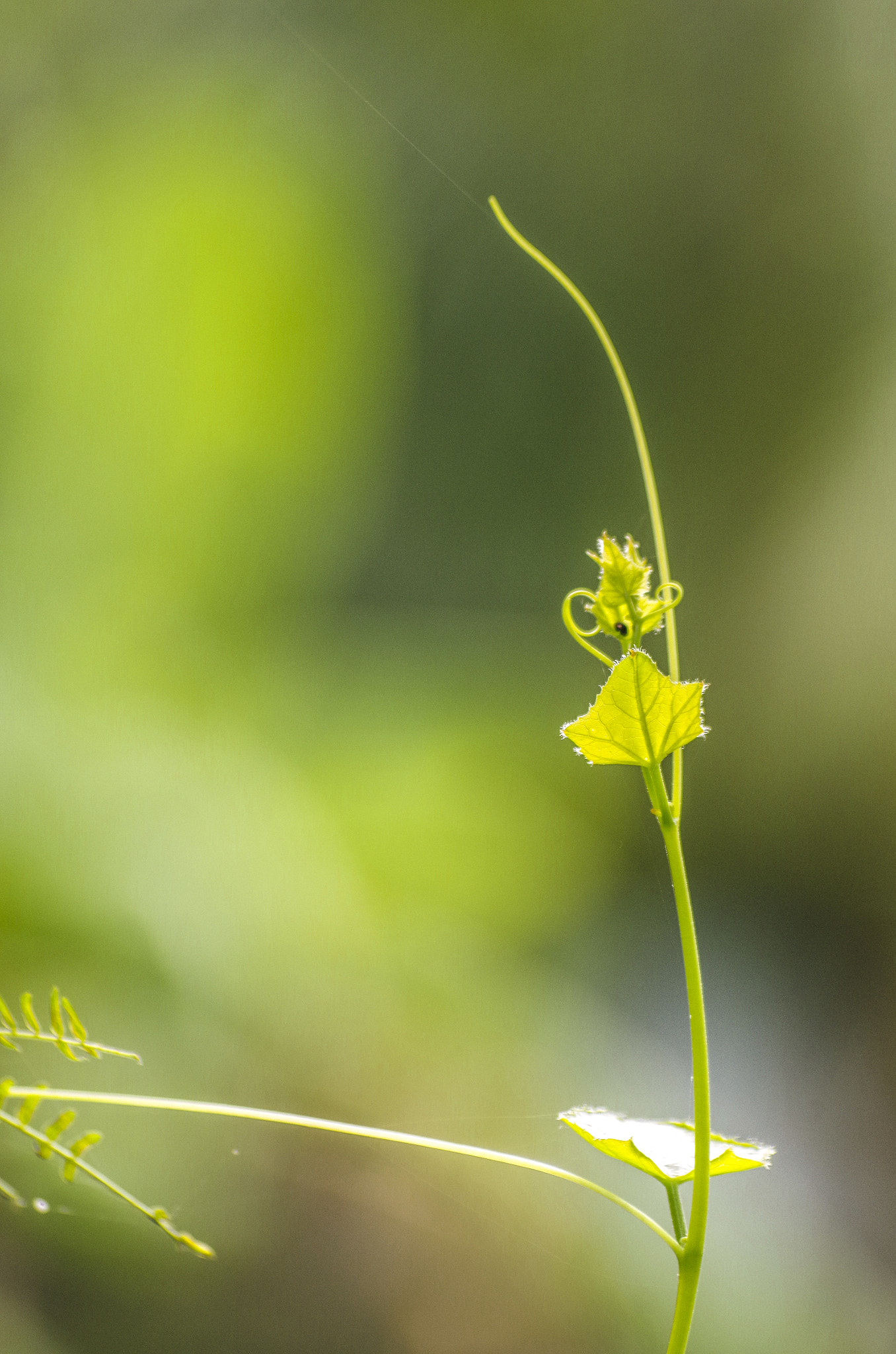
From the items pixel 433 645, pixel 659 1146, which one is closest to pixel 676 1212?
pixel 659 1146

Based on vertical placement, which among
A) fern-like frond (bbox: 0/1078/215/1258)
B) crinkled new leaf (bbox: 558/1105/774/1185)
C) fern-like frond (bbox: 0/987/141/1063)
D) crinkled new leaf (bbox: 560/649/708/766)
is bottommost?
fern-like frond (bbox: 0/1078/215/1258)

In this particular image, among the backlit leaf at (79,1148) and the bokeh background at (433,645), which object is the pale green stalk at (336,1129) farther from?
the bokeh background at (433,645)

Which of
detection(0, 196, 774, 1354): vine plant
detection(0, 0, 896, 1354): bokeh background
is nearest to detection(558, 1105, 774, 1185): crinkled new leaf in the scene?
detection(0, 196, 774, 1354): vine plant

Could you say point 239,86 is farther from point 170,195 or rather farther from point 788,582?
point 788,582

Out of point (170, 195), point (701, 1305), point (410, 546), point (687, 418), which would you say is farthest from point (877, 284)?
point (701, 1305)

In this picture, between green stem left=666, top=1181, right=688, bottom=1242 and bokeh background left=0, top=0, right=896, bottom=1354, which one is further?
bokeh background left=0, top=0, right=896, bottom=1354

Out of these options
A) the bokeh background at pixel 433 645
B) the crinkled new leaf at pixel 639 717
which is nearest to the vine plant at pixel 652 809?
the crinkled new leaf at pixel 639 717

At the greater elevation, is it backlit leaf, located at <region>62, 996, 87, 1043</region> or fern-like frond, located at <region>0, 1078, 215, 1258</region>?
backlit leaf, located at <region>62, 996, 87, 1043</region>

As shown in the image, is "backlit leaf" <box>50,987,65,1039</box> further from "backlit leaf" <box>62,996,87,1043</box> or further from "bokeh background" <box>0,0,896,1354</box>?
"bokeh background" <box>0,0,896,1354</box>
